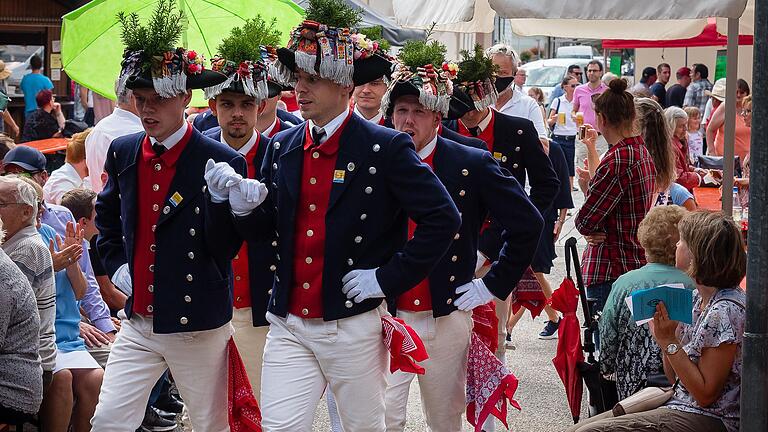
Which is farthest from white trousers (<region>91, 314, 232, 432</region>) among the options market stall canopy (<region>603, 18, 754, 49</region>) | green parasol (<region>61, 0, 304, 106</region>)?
market stall canopy (<region>603, 18, 754, 49</region>)

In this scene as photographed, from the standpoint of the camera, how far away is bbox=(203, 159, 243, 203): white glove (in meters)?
4.41

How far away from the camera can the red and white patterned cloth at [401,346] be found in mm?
4555

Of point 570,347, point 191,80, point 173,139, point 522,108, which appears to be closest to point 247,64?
point 191,80

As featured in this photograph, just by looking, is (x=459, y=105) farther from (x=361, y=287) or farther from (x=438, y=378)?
(x=361, y=287)

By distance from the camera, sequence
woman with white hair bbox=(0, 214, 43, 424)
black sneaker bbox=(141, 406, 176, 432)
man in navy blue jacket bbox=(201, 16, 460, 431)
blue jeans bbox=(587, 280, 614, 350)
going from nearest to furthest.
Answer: man in navy blue jacket bbox=(201, 16, 460, 431)
woman with white hair bbox=(0, 214, 43, 424)
blue jeans bbox=(587, 280, 614, 350)
black sneaker bbox=(141, 406, 176, 432)

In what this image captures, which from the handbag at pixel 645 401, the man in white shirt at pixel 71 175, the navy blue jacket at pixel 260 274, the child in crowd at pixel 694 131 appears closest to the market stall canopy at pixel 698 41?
the child in crowd at pixel 694 131

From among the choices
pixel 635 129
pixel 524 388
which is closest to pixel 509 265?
pixel 635 129

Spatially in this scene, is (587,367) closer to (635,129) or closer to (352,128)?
(635,129)

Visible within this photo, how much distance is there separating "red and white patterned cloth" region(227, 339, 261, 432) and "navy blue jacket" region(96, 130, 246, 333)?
20 centimetres

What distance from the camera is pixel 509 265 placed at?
5297mm

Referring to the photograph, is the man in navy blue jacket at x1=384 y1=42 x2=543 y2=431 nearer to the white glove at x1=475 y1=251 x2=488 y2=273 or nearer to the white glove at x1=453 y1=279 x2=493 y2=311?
the white glove at x1=453 y1=279 x2=493 y2=311

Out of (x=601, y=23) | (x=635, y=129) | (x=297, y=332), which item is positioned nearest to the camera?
(x=297, y=332)

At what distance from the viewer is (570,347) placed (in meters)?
5.95

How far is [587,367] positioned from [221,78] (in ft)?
7.61
